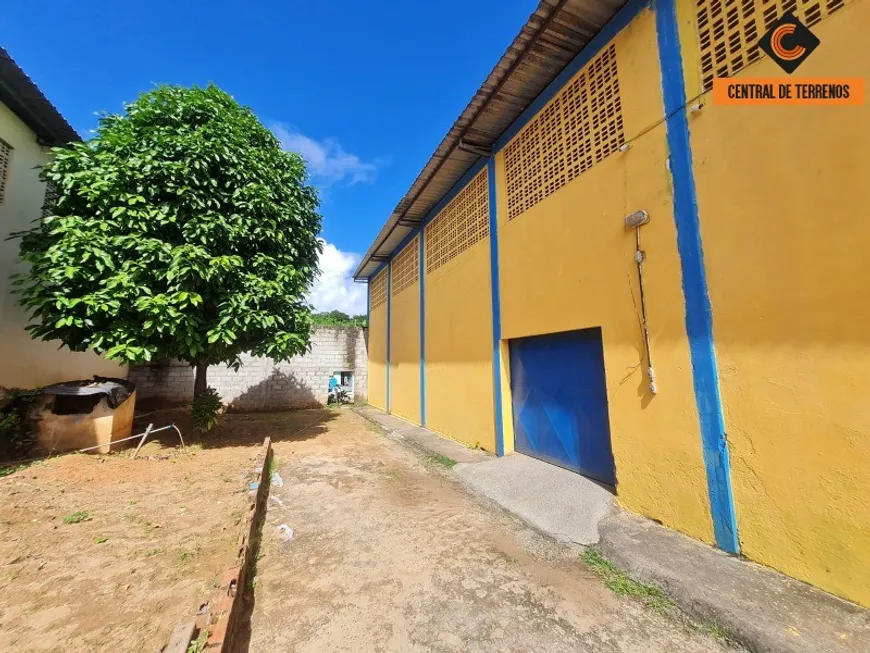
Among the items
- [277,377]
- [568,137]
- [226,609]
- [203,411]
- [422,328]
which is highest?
[568,137]

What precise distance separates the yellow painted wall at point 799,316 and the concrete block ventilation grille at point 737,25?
0.44 ft

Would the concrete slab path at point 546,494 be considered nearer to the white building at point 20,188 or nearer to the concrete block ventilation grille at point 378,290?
the white building at point 20,188

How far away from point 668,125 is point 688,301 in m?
1.75

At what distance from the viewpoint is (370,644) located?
2307mm

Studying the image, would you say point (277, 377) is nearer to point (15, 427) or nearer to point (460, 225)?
point (15, 427)

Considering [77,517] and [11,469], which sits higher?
[11,469]

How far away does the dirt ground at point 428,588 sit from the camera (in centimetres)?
233

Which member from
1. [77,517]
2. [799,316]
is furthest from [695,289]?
[77,517]

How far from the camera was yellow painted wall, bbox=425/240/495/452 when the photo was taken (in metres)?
6.73

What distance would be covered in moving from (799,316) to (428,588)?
11.2ft

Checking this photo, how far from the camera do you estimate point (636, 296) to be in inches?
150

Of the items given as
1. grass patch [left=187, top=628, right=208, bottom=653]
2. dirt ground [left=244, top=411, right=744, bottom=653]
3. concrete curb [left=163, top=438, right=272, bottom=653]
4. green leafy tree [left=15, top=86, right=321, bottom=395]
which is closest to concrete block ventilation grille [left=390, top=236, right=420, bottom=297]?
green leafy tree [left=15, top=86, right=321, bottom=395]

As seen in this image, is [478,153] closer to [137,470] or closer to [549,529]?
[549,529]

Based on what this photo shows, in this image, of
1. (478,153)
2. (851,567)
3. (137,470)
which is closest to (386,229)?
(478,153)
